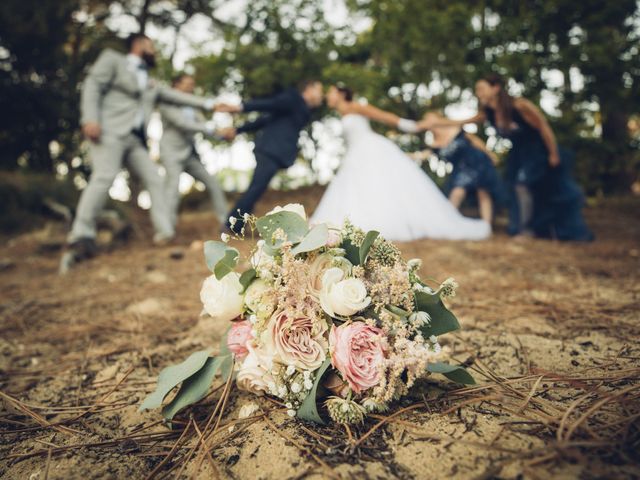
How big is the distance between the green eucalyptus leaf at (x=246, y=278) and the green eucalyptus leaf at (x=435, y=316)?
0.49 m

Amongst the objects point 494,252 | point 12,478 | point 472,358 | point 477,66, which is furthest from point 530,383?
point 477,66

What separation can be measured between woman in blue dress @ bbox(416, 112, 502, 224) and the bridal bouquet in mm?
4920

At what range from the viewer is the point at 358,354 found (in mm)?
1085

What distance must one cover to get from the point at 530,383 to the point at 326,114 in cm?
858

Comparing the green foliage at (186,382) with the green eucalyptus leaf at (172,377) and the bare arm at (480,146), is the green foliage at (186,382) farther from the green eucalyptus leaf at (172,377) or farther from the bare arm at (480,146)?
the bare arm at (480,146)

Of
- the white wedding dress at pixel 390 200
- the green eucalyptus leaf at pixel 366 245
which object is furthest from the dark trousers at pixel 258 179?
the green eucalyptus leaf at pixel 366 245

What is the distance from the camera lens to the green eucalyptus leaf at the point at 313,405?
1.12 metres

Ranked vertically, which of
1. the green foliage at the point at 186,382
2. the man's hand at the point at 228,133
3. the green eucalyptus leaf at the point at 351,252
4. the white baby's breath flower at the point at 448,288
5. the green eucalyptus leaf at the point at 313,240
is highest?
the man's hand at the point at 228,133

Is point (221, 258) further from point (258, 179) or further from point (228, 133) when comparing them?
point (228, 133)

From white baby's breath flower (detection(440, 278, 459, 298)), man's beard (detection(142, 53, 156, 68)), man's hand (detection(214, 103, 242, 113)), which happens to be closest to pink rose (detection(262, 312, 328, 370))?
white baby's breath flower (detection(440, 278, 459, 298))

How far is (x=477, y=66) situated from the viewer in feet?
20.7

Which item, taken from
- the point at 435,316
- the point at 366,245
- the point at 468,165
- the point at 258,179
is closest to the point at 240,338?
the point at 366,245

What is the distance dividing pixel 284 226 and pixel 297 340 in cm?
34

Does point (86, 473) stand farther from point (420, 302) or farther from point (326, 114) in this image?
point (326, 114)
